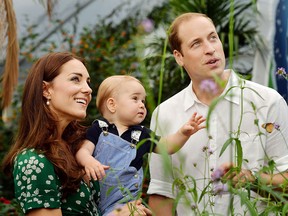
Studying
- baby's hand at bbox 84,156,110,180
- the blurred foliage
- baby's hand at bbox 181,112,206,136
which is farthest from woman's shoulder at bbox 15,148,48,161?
the blurred foliage

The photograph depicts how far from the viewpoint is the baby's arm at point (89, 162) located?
3688 mm

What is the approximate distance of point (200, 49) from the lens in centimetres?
433

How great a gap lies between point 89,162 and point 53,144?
0.18 metres

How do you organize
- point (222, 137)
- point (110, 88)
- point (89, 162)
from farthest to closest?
point (222, 137) → point (110, 88) → point (89, 162)

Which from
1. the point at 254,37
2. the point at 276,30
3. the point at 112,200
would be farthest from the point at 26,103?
the point at 254,37

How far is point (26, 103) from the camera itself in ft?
12.9

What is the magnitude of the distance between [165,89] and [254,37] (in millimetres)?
1096

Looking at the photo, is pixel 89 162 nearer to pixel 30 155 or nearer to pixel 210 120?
pixel 30 155

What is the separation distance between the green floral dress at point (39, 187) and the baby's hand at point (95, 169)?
90 millimetres

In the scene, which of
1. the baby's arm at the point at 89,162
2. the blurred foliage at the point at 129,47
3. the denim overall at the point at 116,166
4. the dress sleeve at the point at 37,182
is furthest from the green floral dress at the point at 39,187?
the blurred foliage at the point at 129,47

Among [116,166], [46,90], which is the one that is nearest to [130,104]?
[116,166]

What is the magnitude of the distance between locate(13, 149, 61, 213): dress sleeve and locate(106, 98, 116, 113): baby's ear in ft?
1.91

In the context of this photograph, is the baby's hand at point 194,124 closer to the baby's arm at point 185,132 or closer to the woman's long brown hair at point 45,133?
the baby's arm at point 185,132

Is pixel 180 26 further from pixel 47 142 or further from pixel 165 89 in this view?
pixel 165 89
